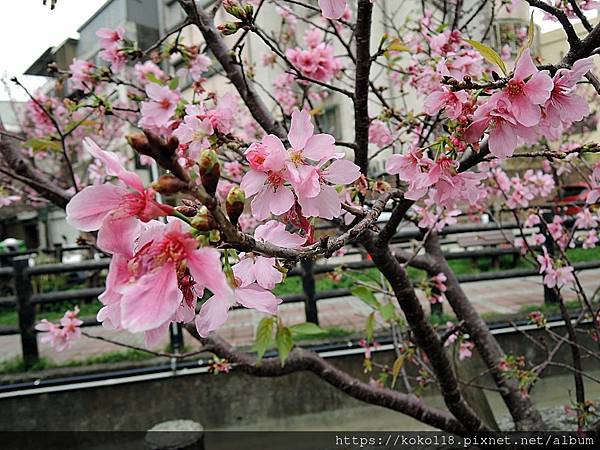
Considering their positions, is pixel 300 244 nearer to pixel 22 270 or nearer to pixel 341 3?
pixel 341 3

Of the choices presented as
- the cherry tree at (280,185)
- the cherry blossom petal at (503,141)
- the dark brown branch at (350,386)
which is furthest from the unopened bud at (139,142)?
the dark brown branch at (350,386)

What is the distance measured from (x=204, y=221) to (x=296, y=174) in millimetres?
198

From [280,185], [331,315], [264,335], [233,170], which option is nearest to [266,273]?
[280,185]

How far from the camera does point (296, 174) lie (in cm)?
57

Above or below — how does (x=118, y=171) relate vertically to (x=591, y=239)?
above

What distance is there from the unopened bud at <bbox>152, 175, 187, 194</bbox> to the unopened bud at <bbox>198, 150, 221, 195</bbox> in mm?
29

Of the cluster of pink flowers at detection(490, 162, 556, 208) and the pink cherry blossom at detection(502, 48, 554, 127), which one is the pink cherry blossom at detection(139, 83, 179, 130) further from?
the cluster of pink flowers at detection(490, 162, 556, 208)

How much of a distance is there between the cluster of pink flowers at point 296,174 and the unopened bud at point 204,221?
0.18 m

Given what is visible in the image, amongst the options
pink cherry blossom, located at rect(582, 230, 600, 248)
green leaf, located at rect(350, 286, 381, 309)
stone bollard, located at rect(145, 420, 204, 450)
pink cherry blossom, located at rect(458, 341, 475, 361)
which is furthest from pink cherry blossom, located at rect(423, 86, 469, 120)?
pink cherry blossom, located at rect(582, 230, 600, 248)

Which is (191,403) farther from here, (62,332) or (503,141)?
(503,141)

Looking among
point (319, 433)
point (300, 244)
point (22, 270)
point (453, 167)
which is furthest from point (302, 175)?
point (22, 270)

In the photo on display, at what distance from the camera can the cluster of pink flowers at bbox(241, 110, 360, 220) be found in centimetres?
58

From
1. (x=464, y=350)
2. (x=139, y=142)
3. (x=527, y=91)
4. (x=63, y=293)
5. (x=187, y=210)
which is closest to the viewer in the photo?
(x=139, y=142)

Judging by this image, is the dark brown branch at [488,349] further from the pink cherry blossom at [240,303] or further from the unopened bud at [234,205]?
the unopened bud at [234,205]
